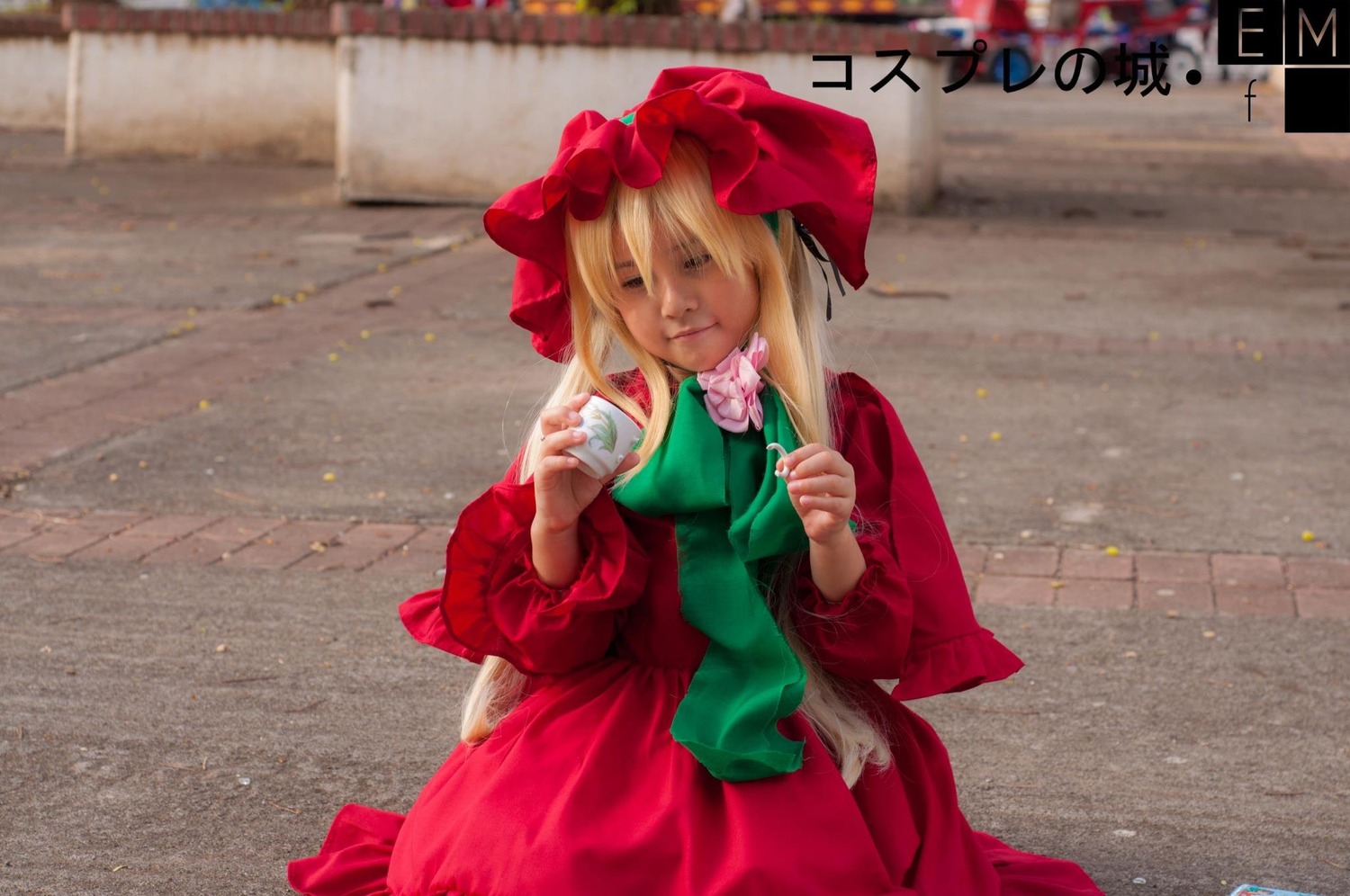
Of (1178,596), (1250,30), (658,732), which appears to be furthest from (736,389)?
(1250,30)

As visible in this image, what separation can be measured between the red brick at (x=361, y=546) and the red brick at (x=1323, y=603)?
7.74ft

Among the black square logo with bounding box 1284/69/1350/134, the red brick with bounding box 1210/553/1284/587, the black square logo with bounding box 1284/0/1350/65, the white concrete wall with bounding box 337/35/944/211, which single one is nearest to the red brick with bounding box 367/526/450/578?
the red brick with bounding box 1210/553/1284/587

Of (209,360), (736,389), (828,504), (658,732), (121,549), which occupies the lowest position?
(121,549)

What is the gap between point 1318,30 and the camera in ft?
38.3

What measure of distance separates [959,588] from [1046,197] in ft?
37.3

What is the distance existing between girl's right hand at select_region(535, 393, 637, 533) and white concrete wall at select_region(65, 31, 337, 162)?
1228 centimetres

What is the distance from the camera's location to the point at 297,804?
299 cm

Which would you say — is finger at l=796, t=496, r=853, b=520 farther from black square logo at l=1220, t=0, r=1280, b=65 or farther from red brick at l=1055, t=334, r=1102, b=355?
red brick at l=1055, t=334, r=1102, b=355

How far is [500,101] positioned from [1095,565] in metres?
8.06

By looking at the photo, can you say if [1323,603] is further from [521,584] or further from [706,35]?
[706,35]

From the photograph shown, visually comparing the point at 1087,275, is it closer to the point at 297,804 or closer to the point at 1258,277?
the point at 1258,277

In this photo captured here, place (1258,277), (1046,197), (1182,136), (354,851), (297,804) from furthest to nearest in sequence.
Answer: (1182,136) < (1046,197) < (1258,277) < (297,804) < (354,851)

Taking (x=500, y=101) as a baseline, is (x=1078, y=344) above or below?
below

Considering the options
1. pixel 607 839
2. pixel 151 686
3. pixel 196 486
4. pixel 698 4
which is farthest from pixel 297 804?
pixel 698 4
